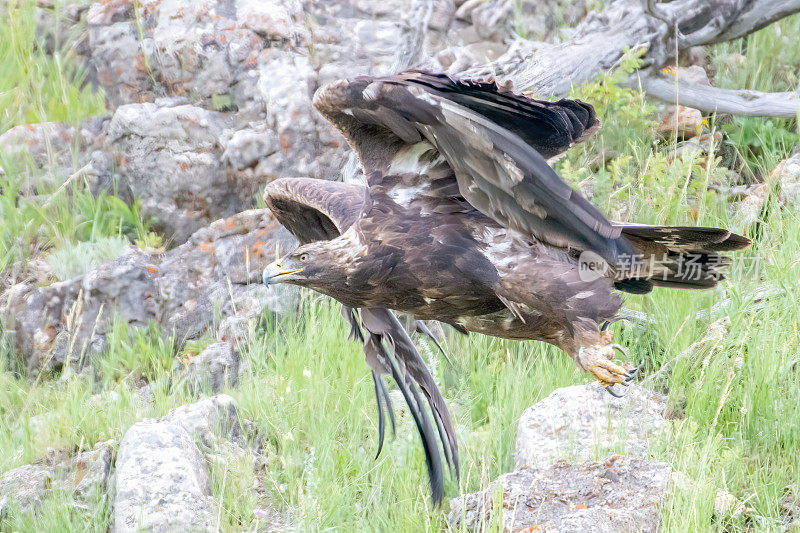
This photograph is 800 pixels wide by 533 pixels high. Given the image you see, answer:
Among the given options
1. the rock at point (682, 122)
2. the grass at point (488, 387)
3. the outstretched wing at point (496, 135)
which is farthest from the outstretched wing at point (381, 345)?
the rock at point (682, 122)

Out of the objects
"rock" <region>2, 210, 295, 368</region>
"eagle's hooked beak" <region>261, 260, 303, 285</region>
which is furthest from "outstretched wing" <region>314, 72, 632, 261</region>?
"rock" <region>2, 210, 295, 368</region>

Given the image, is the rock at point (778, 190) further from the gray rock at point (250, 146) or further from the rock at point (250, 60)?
the gray rock at point (250, 146)

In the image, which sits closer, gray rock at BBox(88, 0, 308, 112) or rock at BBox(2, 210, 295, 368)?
rock at BBox(2, 210, 295, 368)

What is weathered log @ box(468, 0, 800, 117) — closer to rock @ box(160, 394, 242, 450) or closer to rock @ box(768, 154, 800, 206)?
rock @ box(768, 154, 800, 206)

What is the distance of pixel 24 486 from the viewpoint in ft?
12.9

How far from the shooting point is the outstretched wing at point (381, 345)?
3533 millimetres

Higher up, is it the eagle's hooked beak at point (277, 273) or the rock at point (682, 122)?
the rock at point (682, 122)

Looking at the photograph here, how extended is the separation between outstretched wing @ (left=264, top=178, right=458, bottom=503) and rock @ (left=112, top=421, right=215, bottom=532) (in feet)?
2.78

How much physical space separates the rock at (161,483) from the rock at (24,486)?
42 centimetres

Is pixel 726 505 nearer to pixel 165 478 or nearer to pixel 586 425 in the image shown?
pixel 586 425

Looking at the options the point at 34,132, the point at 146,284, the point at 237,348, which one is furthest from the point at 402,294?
the point at 34,132

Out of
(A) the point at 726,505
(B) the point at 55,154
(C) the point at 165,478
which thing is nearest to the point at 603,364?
(A) the point at 726,505

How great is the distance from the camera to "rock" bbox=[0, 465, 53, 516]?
12.5ft

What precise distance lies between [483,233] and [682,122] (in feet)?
10.1
